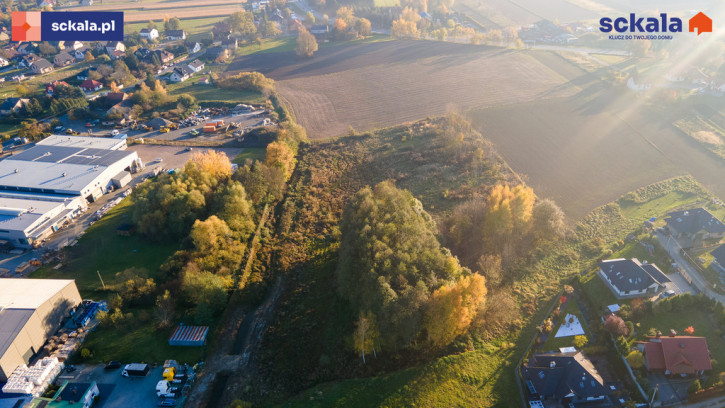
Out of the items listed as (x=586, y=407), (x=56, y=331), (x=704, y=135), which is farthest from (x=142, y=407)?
(x=704, y=135)

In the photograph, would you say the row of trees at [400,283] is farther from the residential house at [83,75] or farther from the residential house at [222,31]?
the residential house at [222,31]

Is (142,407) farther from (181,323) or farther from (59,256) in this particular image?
(59,256)

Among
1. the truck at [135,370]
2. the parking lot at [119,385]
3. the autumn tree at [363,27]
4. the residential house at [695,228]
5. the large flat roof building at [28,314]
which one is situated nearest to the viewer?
the parking lot at [119,385]

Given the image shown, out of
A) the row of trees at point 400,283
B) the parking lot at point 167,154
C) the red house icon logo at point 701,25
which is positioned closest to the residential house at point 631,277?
the row of trees at point 400,283

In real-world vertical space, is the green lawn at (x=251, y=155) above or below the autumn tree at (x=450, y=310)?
above

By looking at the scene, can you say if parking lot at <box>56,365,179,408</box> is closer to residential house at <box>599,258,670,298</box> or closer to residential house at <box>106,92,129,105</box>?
residential house at <box>599,258,670,298</box>

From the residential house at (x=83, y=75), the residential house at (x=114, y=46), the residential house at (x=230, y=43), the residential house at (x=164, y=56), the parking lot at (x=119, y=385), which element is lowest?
the parking lot at (x=119, y=385)
